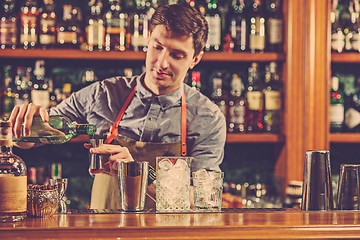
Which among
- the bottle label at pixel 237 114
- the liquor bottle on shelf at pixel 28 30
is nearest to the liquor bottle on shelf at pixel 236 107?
the bottle label at pixel 237 114

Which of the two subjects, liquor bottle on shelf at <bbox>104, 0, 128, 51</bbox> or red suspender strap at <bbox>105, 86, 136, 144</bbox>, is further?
liquor bottle on shelf at <bbox>104, 0, 128, 51</bbox>

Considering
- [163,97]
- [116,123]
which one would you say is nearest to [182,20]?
[163,97]

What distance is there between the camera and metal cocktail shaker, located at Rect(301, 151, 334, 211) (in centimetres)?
139

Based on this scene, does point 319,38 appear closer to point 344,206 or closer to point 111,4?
point 111,4

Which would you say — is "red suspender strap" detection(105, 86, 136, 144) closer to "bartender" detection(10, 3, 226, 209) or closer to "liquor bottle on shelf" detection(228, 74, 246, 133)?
"bartender" detection(10, 3, 226, 209)

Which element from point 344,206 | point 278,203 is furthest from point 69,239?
point 278,203

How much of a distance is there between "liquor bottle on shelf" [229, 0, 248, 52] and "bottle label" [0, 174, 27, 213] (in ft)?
5.63

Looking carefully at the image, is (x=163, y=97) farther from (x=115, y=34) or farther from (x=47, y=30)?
(x=47, y=30)

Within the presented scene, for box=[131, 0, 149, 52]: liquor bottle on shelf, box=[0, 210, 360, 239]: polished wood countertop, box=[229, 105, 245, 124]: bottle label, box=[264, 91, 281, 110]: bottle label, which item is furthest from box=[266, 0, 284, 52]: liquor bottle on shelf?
box=[0, 210, 360, 239]: polished wood countertop

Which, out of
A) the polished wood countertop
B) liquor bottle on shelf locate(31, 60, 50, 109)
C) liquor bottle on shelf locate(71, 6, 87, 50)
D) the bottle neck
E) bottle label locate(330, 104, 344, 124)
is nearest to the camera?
the polished wood countertop

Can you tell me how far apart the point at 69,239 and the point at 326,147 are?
1863 mm

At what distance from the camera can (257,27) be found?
8.73 feet

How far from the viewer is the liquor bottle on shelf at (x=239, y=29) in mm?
2648

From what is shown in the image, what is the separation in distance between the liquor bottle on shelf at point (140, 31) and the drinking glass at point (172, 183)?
1323mm
